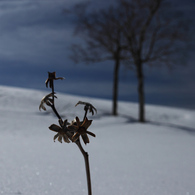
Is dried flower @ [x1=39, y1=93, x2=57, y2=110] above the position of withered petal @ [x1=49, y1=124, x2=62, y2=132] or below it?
above

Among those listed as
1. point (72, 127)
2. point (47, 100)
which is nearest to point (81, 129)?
point (72, 127)

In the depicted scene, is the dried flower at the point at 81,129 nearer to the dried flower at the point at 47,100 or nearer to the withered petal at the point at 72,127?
the withered petal at the point at 72,127

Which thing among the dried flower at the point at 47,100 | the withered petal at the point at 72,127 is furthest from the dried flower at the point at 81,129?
the dried flower at the point at 47,100

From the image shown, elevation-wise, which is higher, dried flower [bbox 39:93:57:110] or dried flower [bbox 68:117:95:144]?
dried flower [bbox 39:93:57:110]

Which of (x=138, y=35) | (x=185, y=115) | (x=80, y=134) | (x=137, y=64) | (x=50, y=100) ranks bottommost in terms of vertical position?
(x=185, y=115)

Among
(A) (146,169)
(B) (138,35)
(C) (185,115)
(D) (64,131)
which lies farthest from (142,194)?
(C) (185,115)

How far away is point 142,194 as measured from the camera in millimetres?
1750

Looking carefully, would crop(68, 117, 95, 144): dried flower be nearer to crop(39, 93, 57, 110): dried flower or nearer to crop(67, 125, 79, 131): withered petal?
crop(67, 125, 79, 131): withered petal

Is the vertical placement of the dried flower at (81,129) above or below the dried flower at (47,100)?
below

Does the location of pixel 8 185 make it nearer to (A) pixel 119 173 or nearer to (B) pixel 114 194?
(B) pixel 114 194

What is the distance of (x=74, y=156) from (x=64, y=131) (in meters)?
2.18

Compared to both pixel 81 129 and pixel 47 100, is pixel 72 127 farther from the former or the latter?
pixel 47 100

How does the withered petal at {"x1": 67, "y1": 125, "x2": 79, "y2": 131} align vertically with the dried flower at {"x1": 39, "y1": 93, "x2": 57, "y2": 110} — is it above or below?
below

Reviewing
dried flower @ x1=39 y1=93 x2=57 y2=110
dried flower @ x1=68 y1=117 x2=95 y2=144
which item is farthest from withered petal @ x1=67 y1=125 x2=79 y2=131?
dried flower @ x1=39 y1=93 x2=57 y2=110
